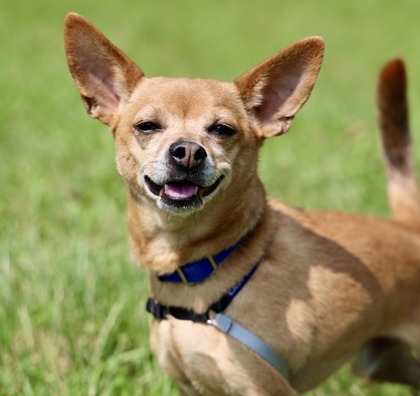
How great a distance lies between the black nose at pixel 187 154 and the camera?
2.67 meters

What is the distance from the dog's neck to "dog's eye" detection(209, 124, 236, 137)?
24cm

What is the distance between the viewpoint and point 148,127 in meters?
2.93

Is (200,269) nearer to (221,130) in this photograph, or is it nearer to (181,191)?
(181,191)

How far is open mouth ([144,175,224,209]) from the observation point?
2756mm

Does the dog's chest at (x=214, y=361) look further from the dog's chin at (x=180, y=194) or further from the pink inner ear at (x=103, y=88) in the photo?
the pink inner ear at (x=103, y=88)

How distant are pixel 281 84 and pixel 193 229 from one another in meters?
0.78

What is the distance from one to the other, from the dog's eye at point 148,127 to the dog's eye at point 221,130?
0.22 meters

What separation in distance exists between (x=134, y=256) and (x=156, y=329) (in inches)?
13.4

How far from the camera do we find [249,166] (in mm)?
2953

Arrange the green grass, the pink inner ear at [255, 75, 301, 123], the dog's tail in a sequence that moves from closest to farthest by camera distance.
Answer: the pink inner ear at [255, 75, 301, 123]
the green grass
the dog's tail

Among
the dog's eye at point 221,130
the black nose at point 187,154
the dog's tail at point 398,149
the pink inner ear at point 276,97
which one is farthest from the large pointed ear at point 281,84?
the dog's tail at point 398,149

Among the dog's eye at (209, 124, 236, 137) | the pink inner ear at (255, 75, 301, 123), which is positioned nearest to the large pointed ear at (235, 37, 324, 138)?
the pink inner ear at (255, 75, 301, 123)

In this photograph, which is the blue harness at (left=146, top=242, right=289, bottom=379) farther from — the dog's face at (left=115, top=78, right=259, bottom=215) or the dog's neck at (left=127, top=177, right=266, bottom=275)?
the dog's face at (left=115, top=78, right=259, bottom=215)

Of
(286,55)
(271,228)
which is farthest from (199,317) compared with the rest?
(286,55)
